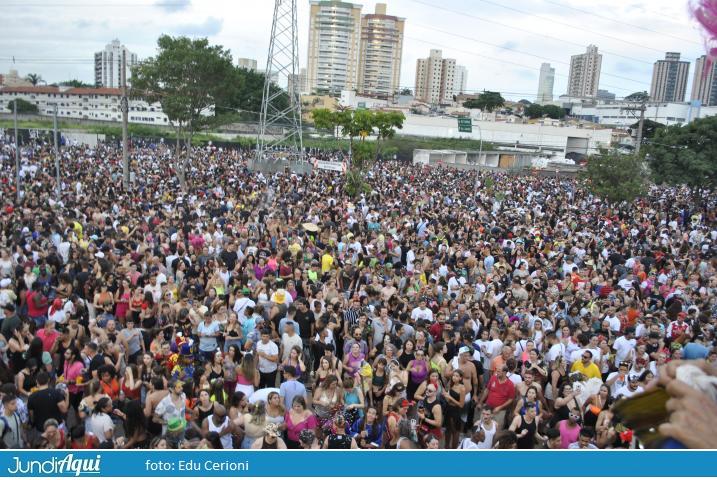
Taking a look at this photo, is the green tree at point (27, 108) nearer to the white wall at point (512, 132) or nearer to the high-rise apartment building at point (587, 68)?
the high-rise apartment building at point (587, 68)

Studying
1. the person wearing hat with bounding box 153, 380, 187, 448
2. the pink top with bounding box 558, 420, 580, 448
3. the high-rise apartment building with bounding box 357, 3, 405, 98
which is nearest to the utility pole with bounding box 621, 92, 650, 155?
the pink top with bounding box 558, 420, 580, 448

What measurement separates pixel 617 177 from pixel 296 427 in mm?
24504

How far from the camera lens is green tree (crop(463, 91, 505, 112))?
86188 mm

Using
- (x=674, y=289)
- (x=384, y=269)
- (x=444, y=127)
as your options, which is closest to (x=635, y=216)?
(x=674, y=289)

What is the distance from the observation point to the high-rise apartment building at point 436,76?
182m

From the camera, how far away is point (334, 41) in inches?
7121

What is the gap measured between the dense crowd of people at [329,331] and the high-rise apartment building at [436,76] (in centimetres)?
17280

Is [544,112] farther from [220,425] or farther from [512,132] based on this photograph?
[220,425]

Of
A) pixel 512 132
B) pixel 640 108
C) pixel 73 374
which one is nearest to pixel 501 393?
pixel 73 374

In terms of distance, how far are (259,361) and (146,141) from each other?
4666cm

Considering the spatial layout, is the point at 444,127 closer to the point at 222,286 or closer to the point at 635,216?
the point at 635,216

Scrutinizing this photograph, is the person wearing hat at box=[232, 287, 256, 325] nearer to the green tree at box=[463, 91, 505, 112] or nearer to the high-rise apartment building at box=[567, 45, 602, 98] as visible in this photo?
the high-rise apartment building at box=[567, 45, 602, 98]

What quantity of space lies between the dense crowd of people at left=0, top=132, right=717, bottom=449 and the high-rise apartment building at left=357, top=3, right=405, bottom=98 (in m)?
168

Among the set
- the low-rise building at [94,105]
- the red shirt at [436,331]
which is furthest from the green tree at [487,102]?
the red shirt at [436,331]
